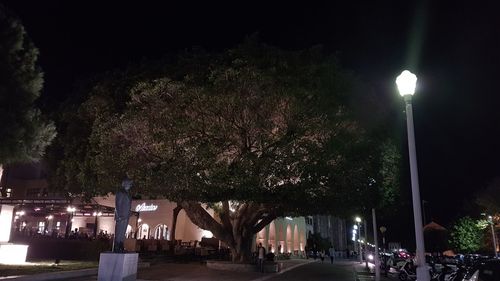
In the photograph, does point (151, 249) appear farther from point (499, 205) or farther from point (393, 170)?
point (499, 205)

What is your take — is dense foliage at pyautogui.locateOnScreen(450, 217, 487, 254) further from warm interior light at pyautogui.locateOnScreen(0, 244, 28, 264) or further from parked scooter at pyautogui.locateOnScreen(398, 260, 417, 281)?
warm interior light at pyautogui.locateOnScreen(0, 244, 28, 264)

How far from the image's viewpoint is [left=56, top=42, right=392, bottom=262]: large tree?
17.2 meters

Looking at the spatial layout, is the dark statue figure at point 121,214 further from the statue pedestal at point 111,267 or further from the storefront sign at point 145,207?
the storefront sign at point 145,207

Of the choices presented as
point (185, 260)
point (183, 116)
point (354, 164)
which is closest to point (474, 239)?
point (185, 260)

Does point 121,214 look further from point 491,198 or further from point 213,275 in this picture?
point 491,198

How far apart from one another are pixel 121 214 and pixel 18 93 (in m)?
4.90

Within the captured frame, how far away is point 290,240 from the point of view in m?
62.2

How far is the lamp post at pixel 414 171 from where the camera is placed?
28.9 ft

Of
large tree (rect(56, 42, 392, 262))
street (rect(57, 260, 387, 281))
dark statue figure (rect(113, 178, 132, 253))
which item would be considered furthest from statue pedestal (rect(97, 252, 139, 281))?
large tree (rect(56, 42, 392, 262))

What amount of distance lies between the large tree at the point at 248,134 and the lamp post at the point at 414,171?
7.22 metres

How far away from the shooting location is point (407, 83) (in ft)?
32.4

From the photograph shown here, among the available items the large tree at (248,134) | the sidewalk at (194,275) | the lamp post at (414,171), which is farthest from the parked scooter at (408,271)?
the lamp post at (414,171)

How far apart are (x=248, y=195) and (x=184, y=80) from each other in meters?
5.31

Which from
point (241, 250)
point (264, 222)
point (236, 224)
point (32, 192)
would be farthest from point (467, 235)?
point (32, 192)
